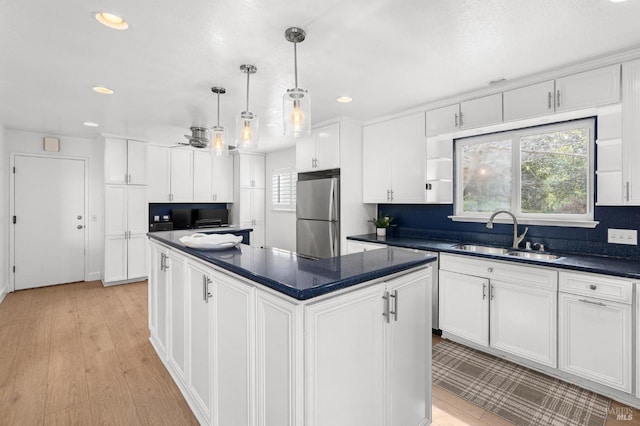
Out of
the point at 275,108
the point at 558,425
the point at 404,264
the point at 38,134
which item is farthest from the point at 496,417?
the point at 38,134

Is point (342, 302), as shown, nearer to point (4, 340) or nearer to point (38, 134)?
point (4, 340)

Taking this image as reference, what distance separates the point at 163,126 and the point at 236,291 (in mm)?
3682

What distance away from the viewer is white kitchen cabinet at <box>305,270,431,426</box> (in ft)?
4.00

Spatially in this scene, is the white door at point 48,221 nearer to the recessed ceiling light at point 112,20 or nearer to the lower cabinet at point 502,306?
Answer: the recessed ceiling light at point 112,20

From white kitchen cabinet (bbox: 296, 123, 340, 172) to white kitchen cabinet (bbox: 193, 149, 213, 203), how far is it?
235cm

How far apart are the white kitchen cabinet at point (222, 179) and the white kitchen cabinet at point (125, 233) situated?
50.4 inches

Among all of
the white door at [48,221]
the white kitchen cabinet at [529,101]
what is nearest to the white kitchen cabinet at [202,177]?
the white door at [48,221]

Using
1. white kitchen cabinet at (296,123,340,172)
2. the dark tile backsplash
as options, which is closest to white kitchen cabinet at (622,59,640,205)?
the dark tile backsplash

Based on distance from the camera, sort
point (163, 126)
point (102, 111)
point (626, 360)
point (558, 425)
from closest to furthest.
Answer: point (558, 425)
point (626, 360)
point (102, 111)
point (163, 126)

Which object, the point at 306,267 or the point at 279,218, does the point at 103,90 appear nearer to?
the point at 306,267

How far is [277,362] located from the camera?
4.19 feet

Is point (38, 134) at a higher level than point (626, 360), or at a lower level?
higher

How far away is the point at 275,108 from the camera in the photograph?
3.50 m

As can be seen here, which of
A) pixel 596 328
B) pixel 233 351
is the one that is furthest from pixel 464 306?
pixel 233 351
